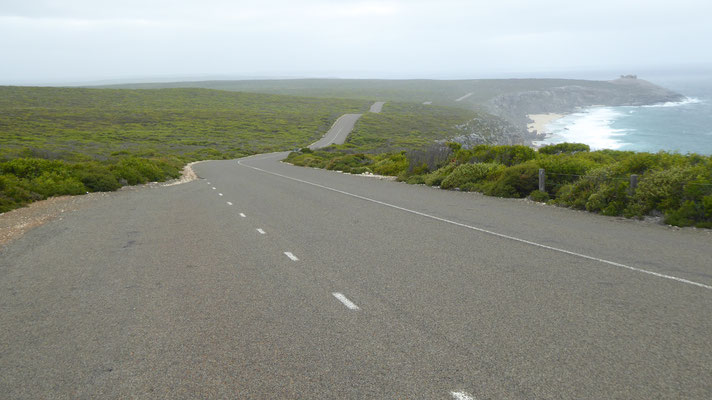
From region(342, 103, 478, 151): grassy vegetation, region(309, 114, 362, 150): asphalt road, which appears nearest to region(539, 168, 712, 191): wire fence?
region(342, 103, 478, 151): grassy vegetation

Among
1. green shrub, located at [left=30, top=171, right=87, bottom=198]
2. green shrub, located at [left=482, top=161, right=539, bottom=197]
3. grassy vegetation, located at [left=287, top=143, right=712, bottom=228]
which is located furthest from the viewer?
green shrub, located at [left=30, top=171, right=87, bottom=198]

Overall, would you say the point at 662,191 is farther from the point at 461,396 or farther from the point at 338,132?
the point at 338,132

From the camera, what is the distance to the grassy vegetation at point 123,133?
23391 mm

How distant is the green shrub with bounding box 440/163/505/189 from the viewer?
21031 mm

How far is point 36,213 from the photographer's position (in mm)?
16406

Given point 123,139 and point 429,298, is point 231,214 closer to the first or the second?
point 429,298

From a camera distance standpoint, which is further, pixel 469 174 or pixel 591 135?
pixel 591 135

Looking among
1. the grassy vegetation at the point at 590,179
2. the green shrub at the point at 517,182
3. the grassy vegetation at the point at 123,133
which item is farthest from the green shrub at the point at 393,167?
the grassy vegetation at the point at 123,133

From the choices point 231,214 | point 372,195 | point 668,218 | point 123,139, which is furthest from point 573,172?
point 123,139

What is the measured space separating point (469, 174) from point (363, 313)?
1635cm

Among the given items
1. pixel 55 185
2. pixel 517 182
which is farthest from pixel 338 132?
pixel 517 182

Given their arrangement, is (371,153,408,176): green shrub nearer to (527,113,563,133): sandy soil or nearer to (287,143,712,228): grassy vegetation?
(287,143,712,228): grassy vegetation

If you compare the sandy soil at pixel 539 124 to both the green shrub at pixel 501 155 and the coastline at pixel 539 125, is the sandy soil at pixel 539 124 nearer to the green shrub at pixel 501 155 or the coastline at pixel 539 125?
the coastline at pixel 539 125

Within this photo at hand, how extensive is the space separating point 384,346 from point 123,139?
266ft
